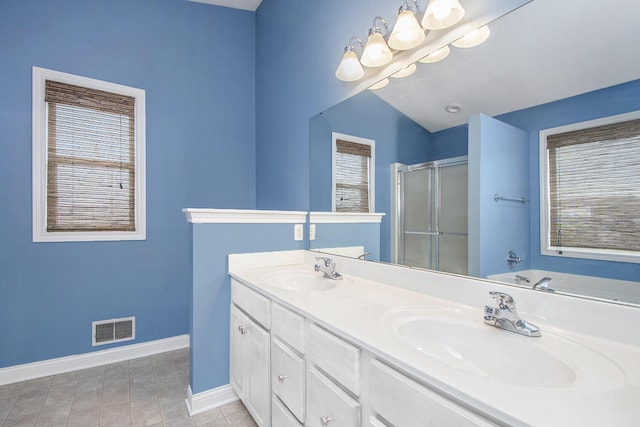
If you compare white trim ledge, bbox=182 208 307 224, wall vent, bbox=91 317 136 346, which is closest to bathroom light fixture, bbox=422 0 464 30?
white trim ledge, bbox=182 208 307 224

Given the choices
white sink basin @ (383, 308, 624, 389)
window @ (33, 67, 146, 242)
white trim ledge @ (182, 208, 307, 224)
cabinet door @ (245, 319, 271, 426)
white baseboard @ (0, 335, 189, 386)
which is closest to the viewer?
white sink basin @ (383, 308, 624, 389)

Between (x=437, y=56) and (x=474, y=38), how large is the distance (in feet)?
0.54

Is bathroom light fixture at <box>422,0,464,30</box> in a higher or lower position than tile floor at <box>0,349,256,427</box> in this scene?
higher

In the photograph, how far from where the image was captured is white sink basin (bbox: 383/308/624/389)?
0.72 meters

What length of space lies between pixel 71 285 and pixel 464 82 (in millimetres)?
2972

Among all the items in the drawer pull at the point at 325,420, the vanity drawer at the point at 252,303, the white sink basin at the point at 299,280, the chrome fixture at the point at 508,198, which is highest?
the chrome fixture at the point at 508,198

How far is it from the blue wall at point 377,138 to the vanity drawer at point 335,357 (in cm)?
66

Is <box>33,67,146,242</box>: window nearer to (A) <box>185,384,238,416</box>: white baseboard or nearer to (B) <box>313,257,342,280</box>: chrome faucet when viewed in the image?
(A) <box>185,384,238,416</box>: white baseboard

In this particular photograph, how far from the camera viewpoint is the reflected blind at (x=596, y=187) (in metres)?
0.84

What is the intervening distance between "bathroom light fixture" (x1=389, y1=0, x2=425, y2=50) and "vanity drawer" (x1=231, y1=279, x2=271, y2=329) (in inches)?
54.6

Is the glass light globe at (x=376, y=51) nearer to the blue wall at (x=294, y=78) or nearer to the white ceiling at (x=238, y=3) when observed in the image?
the blue wall at (x=294, y=78)

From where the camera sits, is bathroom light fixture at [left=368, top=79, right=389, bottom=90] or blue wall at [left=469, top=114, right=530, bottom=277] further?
bathroom light fixture at [left=368, top=79, right=389, bottom=90]

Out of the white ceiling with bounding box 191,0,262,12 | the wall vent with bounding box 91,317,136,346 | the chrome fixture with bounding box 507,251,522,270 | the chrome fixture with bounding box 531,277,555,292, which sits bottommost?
the wall vent with bounding box 91,317,136,346

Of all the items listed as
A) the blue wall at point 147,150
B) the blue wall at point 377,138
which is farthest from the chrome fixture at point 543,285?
the blue wall at point 147,150
